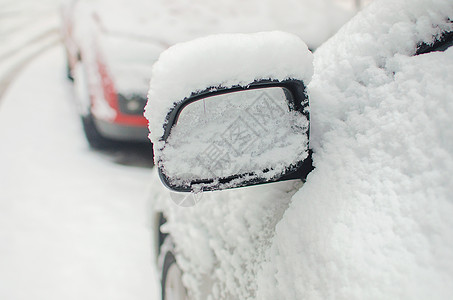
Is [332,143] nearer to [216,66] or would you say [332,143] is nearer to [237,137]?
[237,137]

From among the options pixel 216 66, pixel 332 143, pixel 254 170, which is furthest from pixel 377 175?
pixel 216 66

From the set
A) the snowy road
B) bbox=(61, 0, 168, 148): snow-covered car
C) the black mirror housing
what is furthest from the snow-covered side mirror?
bbox=(61, 0, 168, 148): snow-covered car

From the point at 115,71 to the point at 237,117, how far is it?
8.75 feet

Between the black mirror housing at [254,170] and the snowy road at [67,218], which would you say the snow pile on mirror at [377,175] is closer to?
the black mirror housing at [254,170]

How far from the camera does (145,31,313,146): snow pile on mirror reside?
2.98 ft

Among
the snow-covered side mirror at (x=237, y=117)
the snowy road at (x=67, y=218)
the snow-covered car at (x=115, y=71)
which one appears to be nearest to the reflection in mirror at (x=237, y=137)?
the snow-covered side mirror at (x=237, y=117)

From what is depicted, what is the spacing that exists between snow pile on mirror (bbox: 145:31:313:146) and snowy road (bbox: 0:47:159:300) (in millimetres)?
1398

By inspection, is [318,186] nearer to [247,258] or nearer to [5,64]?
[247,258]

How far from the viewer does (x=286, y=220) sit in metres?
1.04

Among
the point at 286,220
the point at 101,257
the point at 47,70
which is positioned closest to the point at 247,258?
the point at 286,220

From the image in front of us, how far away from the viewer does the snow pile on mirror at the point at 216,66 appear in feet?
2.98

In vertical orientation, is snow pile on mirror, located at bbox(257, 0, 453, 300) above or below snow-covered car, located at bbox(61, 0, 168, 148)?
above

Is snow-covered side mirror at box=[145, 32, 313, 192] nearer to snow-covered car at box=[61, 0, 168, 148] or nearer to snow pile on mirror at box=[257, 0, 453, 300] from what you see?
snow pile on mirror at box=[257, 0, 453, 300]

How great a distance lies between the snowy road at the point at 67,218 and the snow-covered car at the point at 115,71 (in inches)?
16.0
